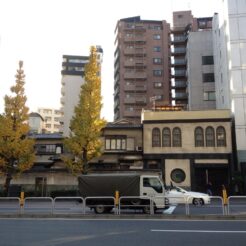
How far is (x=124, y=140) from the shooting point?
4062cm

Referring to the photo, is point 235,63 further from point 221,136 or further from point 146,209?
point 146,209

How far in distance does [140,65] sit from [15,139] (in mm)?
51510

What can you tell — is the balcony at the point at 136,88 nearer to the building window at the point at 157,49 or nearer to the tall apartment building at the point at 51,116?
the building window at the point at 157,49

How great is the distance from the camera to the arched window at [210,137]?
38.0 meters

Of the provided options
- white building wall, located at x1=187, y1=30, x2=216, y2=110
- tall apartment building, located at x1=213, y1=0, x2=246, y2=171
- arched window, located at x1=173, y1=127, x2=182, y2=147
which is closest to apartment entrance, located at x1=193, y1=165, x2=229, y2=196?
tall apartment building, located at x1=213, y1=0, x2=246, y2=171

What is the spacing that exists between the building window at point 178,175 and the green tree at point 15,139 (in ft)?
49.6

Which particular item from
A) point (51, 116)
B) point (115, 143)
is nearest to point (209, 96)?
point (115, 143)

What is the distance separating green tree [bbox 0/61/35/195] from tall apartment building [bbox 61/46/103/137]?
136 ft

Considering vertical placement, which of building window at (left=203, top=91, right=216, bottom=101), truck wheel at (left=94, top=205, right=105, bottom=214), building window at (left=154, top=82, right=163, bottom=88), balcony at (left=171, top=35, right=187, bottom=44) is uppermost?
balcony at (left=171, top=35, right=187, bottom=44)

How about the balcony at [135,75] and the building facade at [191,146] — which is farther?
the balcony at [135,75]

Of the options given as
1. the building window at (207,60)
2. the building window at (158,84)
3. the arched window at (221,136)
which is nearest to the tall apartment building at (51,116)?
the building window at (158,84)

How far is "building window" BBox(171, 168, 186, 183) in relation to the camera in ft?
122

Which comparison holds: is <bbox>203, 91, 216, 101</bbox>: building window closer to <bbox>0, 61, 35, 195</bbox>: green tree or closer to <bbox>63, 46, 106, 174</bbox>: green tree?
<bbox>63, 46, 106, 174</bbox>: green tree

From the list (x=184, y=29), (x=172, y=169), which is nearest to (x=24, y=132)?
(x=172, y=169)
